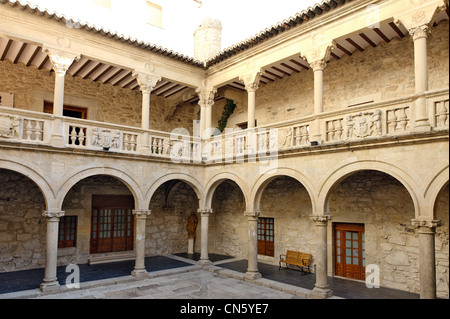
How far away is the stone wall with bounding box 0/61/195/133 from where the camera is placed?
10562mm

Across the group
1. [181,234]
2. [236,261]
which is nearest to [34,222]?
[181,234]

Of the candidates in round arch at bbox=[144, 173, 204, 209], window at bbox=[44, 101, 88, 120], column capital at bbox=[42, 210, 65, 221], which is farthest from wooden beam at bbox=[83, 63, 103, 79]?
column capital at bbox=[42, 210, 65, 221]

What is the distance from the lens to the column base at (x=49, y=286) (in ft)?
25.8

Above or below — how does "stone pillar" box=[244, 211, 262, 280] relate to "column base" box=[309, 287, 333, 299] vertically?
above

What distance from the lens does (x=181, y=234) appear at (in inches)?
542

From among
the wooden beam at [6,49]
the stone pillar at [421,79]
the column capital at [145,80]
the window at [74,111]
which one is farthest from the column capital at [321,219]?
the wooden beam at [6,49]

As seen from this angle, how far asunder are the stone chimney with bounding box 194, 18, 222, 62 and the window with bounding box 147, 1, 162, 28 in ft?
11.3

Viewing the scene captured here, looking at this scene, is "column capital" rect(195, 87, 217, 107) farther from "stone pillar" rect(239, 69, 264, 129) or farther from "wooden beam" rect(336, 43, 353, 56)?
"wooden beam" rect(336, 43, 353, 56)

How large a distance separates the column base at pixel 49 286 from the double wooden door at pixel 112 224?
3680mm

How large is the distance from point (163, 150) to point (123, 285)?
3.95 metres

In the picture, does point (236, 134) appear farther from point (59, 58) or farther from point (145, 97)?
point (59, 58)

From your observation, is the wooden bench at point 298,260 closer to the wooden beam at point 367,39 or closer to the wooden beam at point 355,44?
the wooden beam at point 355,44

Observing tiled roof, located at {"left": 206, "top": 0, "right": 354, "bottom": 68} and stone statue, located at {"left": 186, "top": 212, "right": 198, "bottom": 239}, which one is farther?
stone statue, located at {"left": 186, "top": 212, "right": 198, "bottom": 239}

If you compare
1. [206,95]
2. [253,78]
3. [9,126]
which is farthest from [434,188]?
[9,126]
